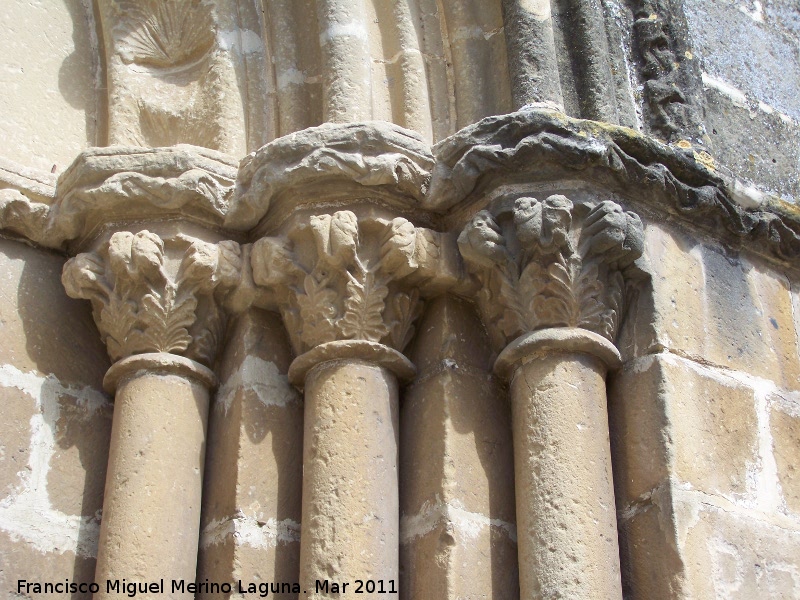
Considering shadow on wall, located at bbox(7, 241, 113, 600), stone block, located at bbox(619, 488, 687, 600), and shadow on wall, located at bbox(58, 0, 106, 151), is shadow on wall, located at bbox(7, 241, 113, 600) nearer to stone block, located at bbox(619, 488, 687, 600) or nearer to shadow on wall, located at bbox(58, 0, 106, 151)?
shadow on wall, located at bbox(58, 0, 106, 151)

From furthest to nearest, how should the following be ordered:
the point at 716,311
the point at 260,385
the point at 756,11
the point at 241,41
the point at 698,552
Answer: the point at 756,11 → the point at 241,41 → the point at 716,311 → the point at 260,385 → the point at 698,552

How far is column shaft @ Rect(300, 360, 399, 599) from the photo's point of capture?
97.5 inches

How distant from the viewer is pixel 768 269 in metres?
3.15

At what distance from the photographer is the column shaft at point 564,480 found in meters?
2.41

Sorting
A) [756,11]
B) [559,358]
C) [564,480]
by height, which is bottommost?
[564,480]

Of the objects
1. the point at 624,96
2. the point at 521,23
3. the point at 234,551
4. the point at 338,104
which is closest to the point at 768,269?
the point at 624,96

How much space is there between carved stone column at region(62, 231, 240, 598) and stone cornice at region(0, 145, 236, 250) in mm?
73

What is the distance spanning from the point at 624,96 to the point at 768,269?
1.94 ft

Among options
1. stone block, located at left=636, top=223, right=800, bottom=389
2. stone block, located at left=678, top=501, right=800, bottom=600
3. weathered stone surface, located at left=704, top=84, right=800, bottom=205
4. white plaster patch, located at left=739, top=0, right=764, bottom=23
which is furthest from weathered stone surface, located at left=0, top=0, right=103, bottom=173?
white plaster patch, located at left=739, top=0, right=764, bottom=23

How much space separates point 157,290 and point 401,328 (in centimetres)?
58

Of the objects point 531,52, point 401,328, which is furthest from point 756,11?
point 401,328

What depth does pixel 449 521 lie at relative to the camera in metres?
2.54

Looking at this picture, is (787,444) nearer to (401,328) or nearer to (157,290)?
(401,328)

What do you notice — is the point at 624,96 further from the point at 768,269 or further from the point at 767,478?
the point at 767,478
